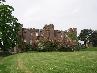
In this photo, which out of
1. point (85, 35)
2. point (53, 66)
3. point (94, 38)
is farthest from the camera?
point (85, 35)

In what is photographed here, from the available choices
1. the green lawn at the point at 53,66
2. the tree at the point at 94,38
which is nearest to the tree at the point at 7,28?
the green lawn at the point at 53,66

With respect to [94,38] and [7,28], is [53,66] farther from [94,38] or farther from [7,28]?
[94,38]

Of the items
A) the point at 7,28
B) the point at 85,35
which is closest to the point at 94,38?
the point at 85,35

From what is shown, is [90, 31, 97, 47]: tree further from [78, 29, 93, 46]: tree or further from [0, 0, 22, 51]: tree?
[0, 0, 22, 51]: tree

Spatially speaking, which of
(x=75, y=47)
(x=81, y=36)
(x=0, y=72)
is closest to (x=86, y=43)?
(x=81, y=36)

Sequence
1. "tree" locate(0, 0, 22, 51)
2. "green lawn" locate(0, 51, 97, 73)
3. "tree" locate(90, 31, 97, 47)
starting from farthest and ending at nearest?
"tree" locate(90, 31, 97, 47) → "tree" locate(0, 0, 22, 51) → "green lawn" locate(0, 51, 97, 73)

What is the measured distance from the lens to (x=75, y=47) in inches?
3452

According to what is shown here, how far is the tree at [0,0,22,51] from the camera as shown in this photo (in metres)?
72.4

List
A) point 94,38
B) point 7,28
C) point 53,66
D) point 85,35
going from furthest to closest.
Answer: point 85,35 < point 94,38 < point 7,28 < point 53,66

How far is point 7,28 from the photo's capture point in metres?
73.8

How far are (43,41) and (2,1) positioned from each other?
64.3 feet

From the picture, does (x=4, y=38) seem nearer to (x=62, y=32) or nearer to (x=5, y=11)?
(x=5, y=11)

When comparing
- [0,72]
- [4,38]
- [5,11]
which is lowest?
[0,72]

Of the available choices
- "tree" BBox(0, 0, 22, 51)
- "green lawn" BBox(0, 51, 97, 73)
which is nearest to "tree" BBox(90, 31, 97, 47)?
"tree" BBox(0, 0, 22, 51)
